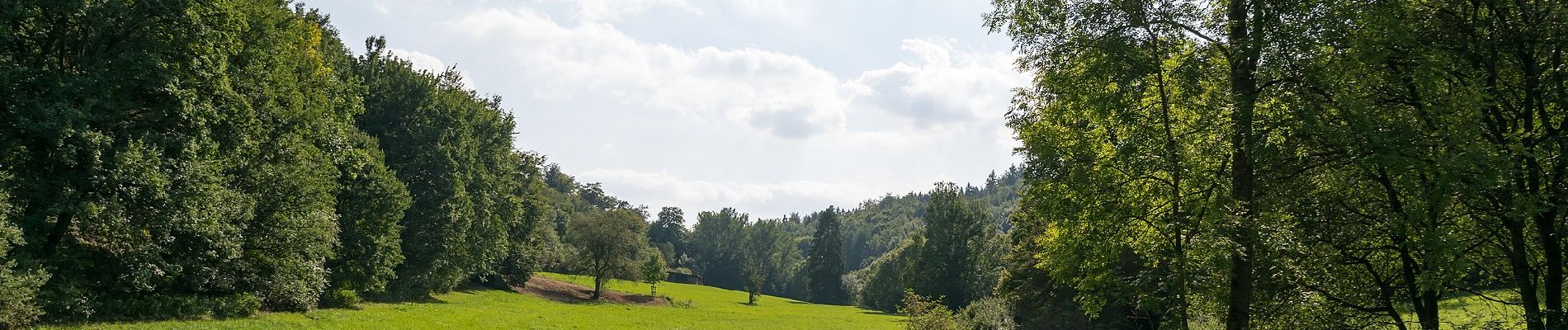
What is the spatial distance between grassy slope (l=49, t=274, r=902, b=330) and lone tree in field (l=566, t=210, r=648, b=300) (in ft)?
21.1

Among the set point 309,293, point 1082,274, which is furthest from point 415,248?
point 1082,274

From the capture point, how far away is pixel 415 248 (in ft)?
145

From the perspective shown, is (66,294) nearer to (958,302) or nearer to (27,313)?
(27,313)

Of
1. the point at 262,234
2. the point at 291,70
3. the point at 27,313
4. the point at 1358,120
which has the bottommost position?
the point at 27,313

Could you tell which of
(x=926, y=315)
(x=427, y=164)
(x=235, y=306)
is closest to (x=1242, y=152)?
(x=926, y=315)

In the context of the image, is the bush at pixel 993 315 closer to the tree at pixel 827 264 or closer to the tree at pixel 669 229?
the tree at pixel 827 264

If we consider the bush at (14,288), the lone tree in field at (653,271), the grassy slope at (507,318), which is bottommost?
the grassy slope at (507,318)

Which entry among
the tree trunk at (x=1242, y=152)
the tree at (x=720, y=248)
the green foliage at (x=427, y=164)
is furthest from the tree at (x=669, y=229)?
the tree trunk at (x=1242, y=152)

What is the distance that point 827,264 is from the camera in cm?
12331

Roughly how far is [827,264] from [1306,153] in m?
113

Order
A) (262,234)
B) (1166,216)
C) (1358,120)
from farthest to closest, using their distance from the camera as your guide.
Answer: (262,234), (1166,216), (1358,120)

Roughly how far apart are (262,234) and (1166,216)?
2954cm

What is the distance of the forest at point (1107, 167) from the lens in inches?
382

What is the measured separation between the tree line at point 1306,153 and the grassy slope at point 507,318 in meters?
24.2
